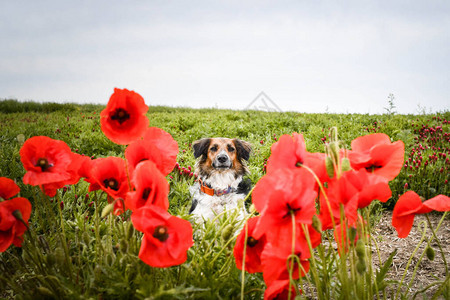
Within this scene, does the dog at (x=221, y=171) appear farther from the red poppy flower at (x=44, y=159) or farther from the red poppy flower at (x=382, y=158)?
the red poppy flower at (x=382, y=158)

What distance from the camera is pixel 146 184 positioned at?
1173mm

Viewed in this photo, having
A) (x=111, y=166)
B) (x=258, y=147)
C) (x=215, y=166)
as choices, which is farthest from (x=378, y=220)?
(x=111, y=166)

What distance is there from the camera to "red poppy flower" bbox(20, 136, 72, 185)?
4.25 feet

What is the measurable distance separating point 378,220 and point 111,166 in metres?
3.91

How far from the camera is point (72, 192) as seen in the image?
402cm

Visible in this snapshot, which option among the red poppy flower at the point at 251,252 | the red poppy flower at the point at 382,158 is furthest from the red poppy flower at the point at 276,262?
the red poppy flower at the point at 382,158

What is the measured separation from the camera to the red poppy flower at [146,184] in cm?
111

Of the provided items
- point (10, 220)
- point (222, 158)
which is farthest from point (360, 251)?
point (222, 158)

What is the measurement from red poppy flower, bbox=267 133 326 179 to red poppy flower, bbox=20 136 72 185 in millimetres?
884

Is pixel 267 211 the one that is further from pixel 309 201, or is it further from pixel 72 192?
pixel 72 192

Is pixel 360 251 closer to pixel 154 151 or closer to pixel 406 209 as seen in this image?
pixel 406 209

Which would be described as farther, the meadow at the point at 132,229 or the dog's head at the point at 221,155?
the dog's head at the point at 221,155

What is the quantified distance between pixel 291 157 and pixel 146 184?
56 centimetres

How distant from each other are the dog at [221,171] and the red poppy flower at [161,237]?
2.87m
